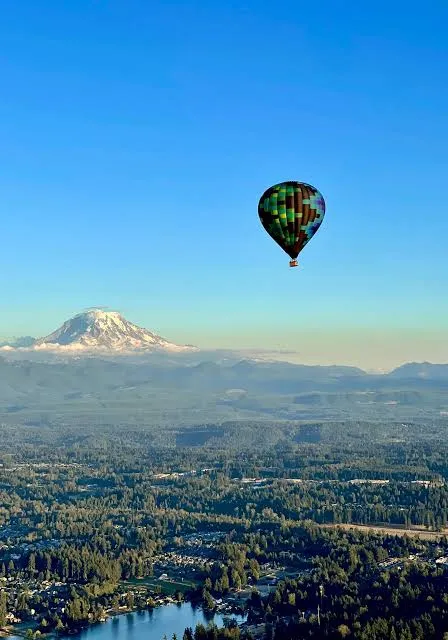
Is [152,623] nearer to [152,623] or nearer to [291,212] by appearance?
[152,623]

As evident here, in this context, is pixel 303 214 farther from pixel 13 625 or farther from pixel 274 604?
pixel 13 625

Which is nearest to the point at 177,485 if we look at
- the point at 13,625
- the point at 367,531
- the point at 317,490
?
the point at 317,490

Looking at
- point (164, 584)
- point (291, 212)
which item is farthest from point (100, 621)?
point (291, 212)

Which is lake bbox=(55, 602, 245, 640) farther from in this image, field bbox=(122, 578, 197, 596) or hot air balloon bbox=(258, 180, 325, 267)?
hot air balloon bbox=(258, 180, 325, 267)

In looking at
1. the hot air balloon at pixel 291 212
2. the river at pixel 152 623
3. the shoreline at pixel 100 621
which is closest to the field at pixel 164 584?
the shoreline at pixel 100 621

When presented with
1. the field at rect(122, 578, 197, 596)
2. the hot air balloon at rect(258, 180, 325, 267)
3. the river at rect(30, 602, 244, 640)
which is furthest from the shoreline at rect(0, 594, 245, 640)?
the hot air balloon at rect(258, 180, 325, 267)
